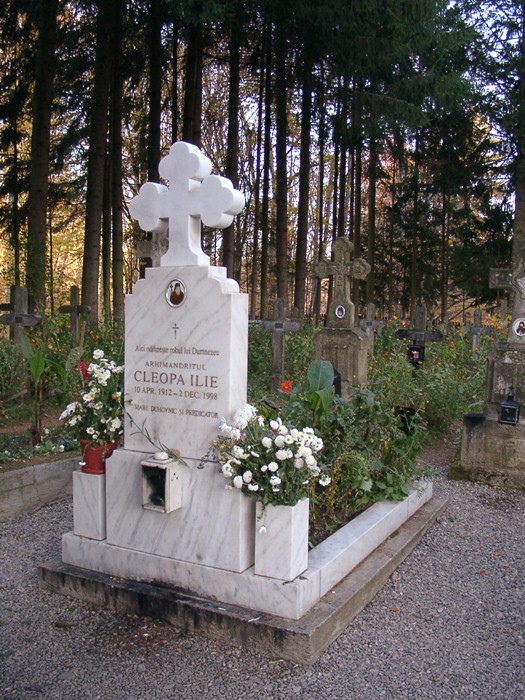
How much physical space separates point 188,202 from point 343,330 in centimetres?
544

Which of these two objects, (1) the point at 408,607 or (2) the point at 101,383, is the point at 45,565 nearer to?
(2) the point at 101,383

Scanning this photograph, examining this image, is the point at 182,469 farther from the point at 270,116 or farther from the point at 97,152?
the point at 270,116

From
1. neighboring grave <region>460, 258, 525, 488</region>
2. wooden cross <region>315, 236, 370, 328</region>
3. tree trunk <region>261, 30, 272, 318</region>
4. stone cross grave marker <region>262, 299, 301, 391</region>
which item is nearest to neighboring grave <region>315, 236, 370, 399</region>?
wooden cross <region>315, 236, 370, 328</region>

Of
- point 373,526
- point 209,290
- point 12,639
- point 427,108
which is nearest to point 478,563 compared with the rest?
point 373,526

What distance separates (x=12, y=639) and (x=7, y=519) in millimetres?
1910

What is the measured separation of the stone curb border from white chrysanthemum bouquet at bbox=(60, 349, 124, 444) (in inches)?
50.0

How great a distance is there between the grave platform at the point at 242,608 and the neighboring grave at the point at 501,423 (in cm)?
244

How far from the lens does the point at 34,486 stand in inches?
206

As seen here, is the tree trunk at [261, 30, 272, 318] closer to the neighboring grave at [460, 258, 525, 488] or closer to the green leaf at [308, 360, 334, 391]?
the neighboring grave at [460, 258, 525, 488]

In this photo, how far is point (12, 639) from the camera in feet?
10.6

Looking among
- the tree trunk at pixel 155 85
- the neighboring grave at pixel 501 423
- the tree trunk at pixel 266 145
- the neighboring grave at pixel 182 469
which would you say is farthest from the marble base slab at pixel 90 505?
the tree trunk at pixel 266 145

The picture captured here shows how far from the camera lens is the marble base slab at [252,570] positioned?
316 centimetres

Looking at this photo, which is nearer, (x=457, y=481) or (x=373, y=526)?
(x=373, y=526)

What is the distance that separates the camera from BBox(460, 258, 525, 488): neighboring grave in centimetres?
598
